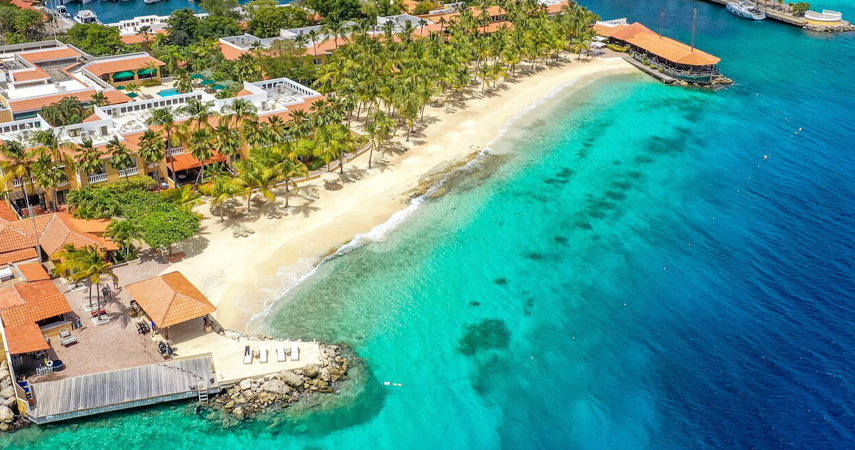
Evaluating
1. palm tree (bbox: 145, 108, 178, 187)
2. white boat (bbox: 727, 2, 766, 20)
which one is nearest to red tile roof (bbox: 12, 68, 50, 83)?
palm tree (bbox: 145, 108, 178, 187)

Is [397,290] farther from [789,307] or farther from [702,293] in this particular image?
[789,307]

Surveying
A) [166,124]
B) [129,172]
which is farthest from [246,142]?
[129,172]

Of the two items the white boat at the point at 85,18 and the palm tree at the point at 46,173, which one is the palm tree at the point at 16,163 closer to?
the palm tree at the point at 46,173

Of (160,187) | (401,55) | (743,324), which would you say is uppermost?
(401,55)

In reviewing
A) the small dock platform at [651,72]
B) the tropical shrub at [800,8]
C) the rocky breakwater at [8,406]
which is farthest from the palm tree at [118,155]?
the tropical shrub at [800,8]

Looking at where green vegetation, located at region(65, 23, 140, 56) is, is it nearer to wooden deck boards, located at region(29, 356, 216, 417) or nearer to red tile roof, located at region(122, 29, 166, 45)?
red tile roof, located at region(122, 29, 166, 45)

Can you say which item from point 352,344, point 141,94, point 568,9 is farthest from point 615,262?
point 568,9
